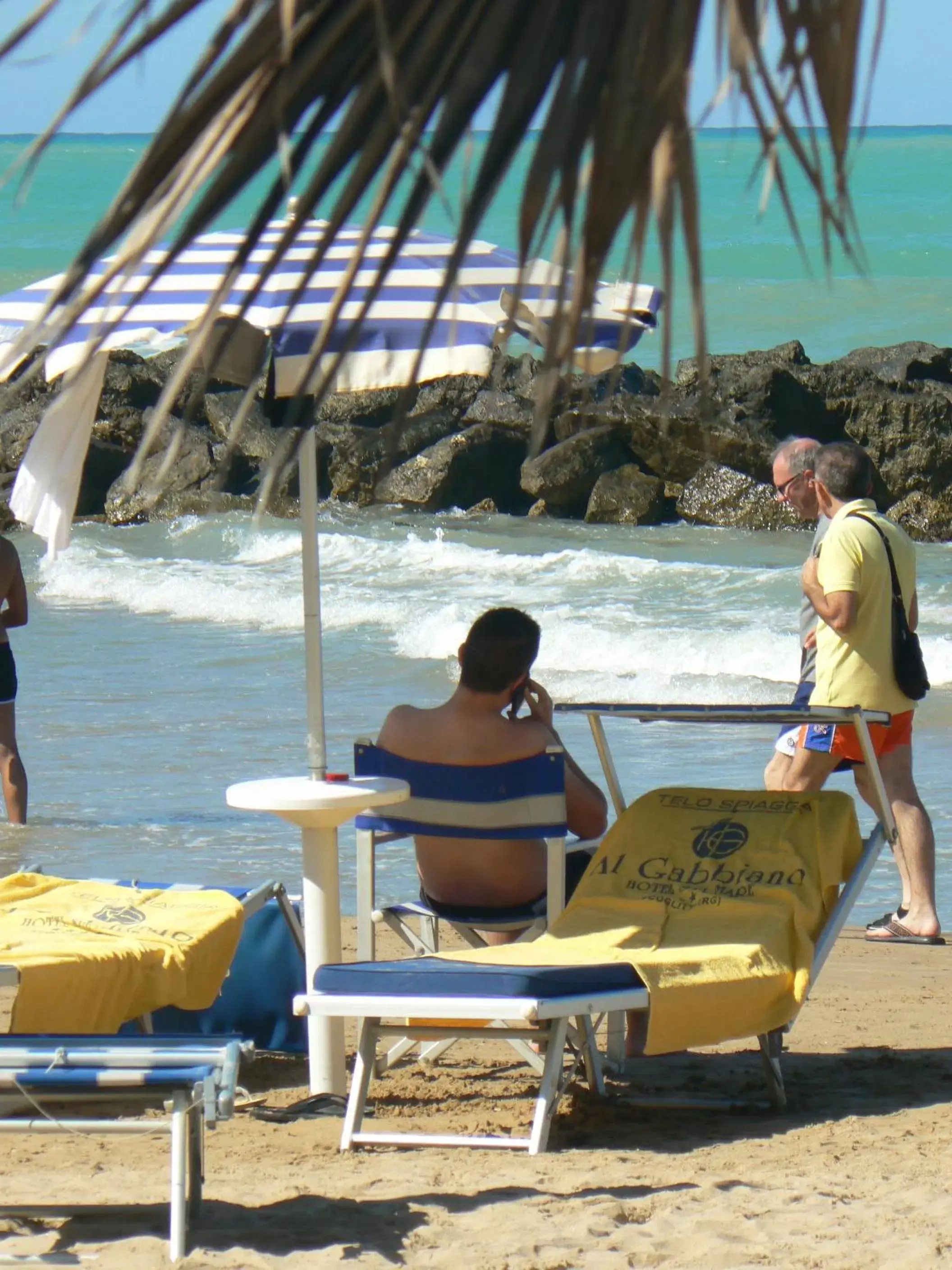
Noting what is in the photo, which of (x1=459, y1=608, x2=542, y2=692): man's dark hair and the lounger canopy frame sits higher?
(x1=459, y1=608, x2=542, y2=692): man's dark hair

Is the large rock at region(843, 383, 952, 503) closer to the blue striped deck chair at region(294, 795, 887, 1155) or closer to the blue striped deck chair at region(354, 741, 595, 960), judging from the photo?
the blue striped deck chair at region(354, 741, 595, 960)

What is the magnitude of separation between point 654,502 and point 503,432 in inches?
93.5

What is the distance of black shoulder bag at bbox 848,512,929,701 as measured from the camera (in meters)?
5.50

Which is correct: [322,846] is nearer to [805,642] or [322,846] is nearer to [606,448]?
[805,642]

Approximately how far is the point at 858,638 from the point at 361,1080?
2.51m

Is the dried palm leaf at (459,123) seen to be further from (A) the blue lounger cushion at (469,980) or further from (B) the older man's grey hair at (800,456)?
(B) the older man's grey hair at (800,456)

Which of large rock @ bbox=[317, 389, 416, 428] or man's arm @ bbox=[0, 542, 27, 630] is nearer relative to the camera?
man's arm @ bbox=[0, 542, 27, 630]

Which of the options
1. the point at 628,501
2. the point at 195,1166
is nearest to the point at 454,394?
the point at 628,501

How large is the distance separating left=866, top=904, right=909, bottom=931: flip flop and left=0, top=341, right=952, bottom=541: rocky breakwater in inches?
607

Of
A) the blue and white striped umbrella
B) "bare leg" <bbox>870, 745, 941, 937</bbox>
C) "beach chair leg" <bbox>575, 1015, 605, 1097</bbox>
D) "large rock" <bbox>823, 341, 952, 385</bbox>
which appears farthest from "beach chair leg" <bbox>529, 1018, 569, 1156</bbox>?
"large rock" <bbox>823, 341, 952, 385</bbox>

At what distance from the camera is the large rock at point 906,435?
22.6m

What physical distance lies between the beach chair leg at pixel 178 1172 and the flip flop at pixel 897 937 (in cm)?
340

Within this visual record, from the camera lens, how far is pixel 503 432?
77.5 feet

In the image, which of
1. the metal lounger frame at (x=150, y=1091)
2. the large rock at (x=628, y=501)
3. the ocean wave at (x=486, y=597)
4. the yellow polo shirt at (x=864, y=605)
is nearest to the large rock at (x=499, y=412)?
the large rock at (x=628, y=501)
